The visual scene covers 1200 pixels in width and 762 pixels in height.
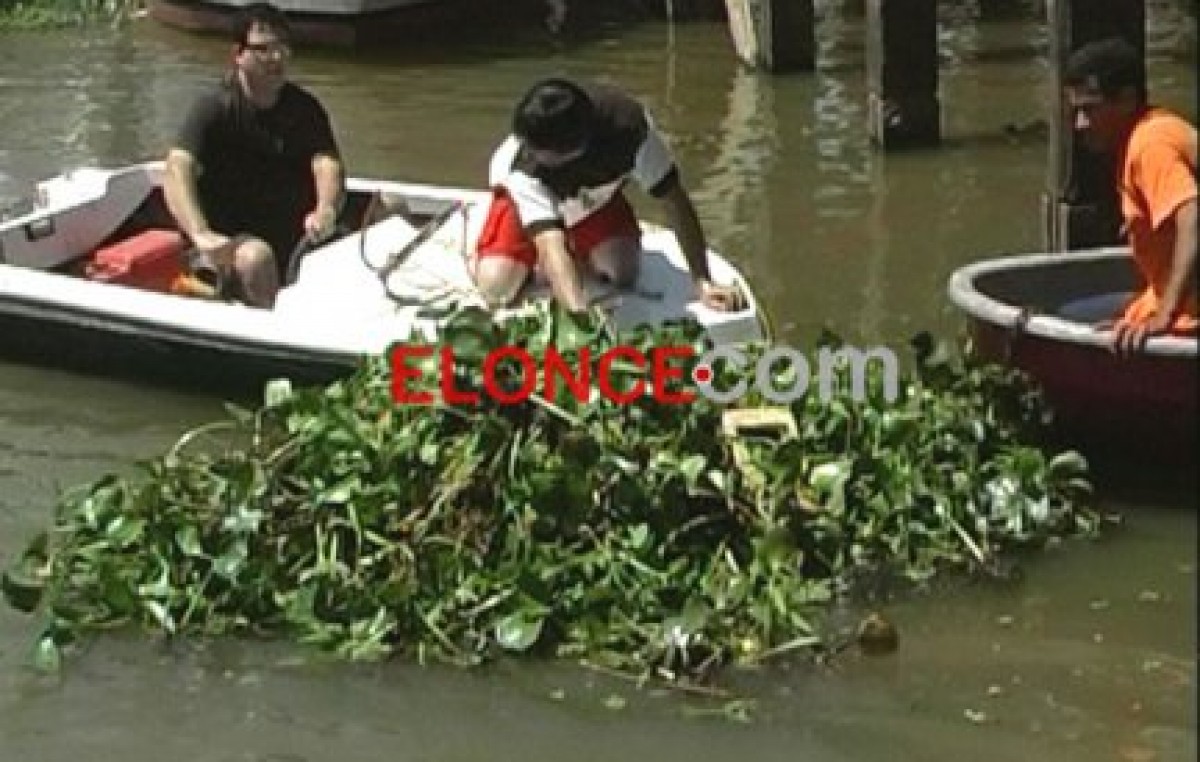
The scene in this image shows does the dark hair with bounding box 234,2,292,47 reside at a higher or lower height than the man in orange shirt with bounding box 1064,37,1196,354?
higher

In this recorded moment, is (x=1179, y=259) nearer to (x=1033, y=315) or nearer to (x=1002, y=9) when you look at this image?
(x=1033, y=315)

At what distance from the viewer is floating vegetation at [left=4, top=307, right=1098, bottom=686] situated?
21.0 ft

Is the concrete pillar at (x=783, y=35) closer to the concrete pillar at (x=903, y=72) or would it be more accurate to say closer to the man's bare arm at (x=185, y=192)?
the concrete pillar at (x=903, y=72)

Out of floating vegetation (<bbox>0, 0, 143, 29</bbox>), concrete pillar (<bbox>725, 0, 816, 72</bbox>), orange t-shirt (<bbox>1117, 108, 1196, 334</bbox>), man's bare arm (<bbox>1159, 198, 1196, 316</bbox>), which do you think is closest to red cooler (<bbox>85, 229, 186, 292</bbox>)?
orange t-shirt (<bbox>1117, 108, 1196, 334</bbox>)

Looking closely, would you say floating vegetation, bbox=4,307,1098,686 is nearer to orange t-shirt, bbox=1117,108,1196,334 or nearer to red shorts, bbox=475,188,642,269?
orange t-shirt, bbox=1117,108,1196,334

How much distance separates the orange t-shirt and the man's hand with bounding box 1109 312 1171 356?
41 millimetres

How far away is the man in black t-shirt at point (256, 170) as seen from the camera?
337 inches

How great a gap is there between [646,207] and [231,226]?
128 inches

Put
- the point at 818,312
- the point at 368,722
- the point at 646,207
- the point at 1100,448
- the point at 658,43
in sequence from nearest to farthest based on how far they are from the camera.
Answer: the point at 368,722, the point at 1100,448, the point at 818,312, the point at 646,207, the point at 658,43

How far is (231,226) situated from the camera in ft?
29.0

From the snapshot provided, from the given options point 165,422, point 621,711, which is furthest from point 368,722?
point 165,422

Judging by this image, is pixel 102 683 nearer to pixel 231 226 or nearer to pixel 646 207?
pixel 231 226

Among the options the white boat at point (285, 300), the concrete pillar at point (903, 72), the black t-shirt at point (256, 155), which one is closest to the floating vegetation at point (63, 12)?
the concrete pillar at point (903, 72)

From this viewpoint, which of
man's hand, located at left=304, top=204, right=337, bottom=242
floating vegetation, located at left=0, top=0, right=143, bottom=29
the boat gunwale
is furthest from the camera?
floating vegetation, located at left=0, top=0, right=143, bottom=29
